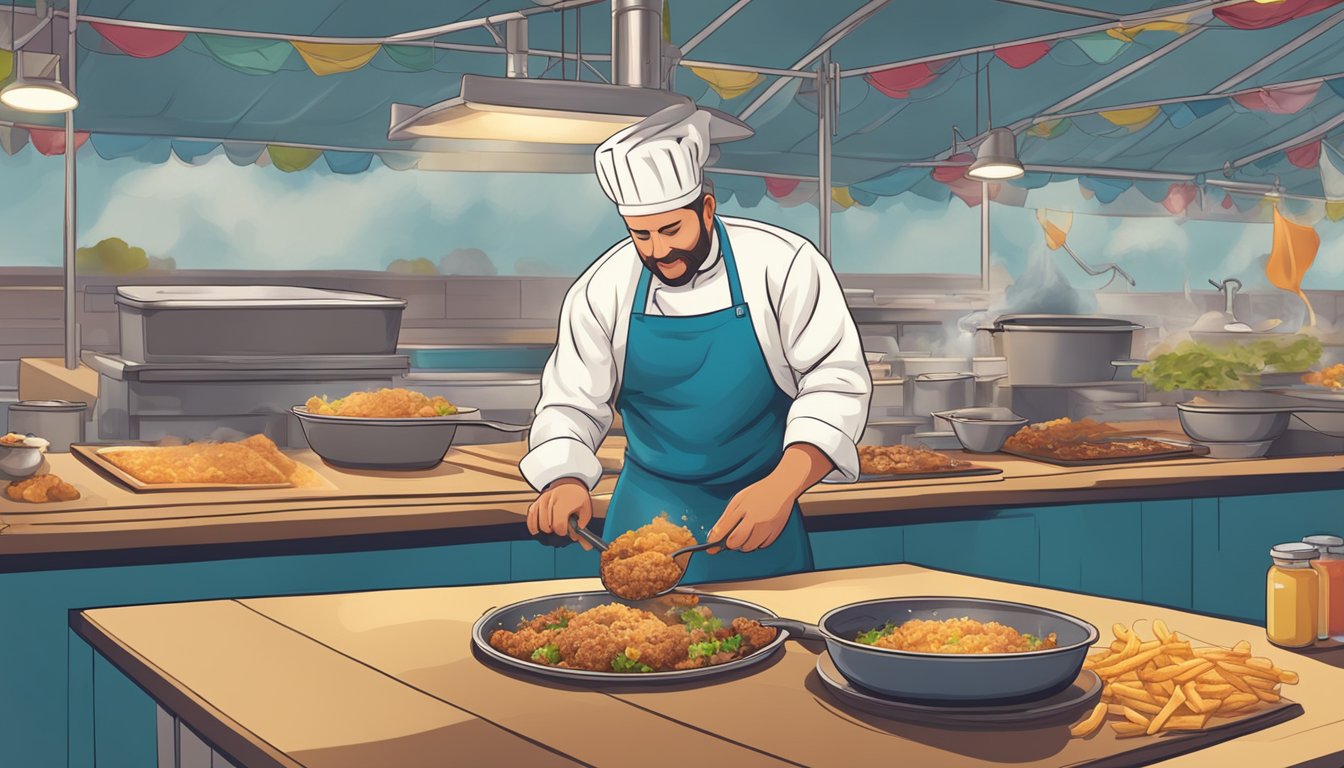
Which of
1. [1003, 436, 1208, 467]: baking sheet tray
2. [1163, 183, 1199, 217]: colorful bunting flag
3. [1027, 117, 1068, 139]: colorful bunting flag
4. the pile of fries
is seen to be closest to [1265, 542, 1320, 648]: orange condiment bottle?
the pile of fries

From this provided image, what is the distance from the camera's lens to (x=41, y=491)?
110 inches

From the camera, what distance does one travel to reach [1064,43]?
8.09 metres

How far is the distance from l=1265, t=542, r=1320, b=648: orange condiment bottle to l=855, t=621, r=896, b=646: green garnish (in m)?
0.62

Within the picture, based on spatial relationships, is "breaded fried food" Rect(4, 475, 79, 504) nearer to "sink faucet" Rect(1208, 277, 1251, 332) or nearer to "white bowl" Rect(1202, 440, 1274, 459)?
"white bowl" Rect(1202, 440, 1274, 459)

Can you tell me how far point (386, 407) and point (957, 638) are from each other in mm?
2229

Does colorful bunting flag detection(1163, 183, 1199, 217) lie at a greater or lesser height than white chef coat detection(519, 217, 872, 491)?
greater

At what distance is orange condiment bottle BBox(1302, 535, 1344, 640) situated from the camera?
72.7 inches

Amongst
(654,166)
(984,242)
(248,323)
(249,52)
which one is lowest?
(248,323)

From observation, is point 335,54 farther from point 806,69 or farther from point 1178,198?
point 1178,198

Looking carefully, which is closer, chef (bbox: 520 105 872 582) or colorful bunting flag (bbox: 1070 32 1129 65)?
chef (bbox: 520 105 872 582)

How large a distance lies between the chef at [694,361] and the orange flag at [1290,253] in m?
4.37

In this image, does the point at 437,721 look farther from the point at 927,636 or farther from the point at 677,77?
the point at 677,77

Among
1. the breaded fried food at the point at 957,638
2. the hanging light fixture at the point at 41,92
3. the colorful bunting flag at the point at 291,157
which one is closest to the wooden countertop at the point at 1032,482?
the breaded fried food at the point at 957,638

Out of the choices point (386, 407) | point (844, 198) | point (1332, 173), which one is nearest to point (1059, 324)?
point (386, 407)
